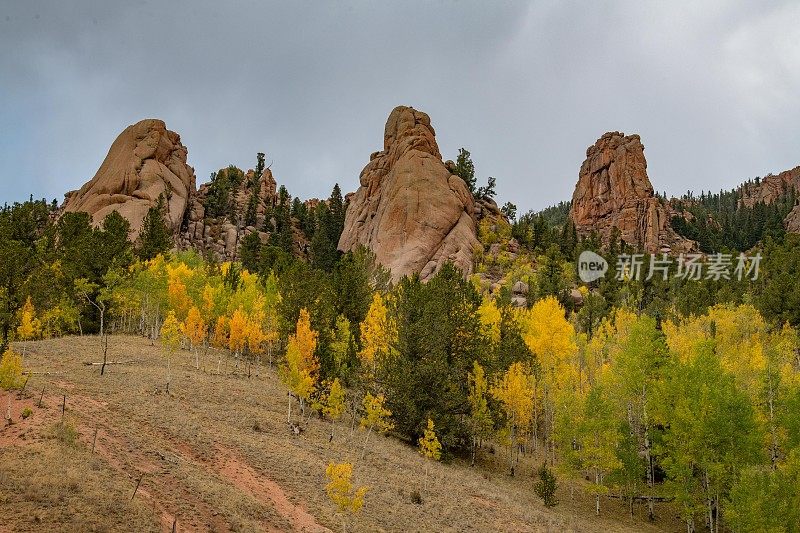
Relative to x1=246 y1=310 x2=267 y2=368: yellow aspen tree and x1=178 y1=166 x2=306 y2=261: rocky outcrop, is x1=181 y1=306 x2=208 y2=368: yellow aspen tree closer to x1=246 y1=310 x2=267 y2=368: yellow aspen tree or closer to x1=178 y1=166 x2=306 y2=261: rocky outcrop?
x1=246 y1=310 x2=267 y2=368: yellow aspen tree

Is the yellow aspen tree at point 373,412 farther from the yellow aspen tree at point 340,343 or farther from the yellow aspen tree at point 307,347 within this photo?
the yellow aspen tree at point 340,343

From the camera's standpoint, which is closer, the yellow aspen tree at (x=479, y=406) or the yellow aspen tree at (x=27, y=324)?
the yellow aspen tree at (x=479, y=406)

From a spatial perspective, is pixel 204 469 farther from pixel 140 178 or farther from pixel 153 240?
pixel 140 178

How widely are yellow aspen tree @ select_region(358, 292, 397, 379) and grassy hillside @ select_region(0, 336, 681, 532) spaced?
6818mm

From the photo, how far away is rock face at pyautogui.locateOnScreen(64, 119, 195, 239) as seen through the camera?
327 feet

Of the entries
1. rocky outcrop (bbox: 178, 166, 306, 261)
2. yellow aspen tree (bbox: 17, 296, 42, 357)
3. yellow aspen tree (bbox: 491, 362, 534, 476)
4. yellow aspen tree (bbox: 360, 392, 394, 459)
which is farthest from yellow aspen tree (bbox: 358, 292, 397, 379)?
rocky outcrop (bbox: 178, 166, 306, 261)

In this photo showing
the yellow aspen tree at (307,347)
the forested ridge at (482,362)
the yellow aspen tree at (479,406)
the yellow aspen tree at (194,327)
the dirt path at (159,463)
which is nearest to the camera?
the dirt path at (159,463)

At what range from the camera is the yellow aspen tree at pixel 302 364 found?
1309 inches

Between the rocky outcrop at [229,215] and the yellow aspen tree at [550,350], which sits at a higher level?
Result: the rocky outcrop at [229,215]

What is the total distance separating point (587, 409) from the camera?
34.9 metres

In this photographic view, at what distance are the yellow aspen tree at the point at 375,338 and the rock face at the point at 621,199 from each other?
121 metres

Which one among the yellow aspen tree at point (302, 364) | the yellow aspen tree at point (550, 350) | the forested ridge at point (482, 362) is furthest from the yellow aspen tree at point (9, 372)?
the yellow aspen tree at point (550, 350)

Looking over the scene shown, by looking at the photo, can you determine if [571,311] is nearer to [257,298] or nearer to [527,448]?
[527,448]

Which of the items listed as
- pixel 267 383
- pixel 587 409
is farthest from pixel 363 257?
pixel 587 409
